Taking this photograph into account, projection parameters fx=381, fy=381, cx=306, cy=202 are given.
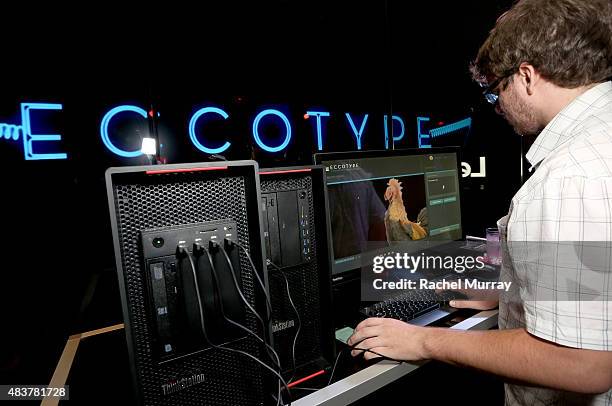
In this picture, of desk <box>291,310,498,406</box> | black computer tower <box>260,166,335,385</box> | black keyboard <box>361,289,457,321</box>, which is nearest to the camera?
desk <box>291,310,498,406</box>

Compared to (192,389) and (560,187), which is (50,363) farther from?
(560,187)

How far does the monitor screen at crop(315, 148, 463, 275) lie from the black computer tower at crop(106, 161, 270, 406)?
46 cm

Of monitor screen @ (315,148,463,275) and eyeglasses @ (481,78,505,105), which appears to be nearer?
eyeglasses @ (481,78,505,105)

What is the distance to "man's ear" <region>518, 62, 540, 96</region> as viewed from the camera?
2.81ft

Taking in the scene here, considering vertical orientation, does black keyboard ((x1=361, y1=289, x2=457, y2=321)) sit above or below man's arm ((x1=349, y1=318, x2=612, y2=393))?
below

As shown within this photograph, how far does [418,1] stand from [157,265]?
323 cm

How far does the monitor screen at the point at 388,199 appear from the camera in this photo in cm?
122

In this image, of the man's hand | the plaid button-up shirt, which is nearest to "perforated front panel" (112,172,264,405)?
the man's hand

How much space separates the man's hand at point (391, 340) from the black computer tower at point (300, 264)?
9cm

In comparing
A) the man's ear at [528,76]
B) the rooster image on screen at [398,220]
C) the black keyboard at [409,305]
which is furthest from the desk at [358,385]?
the man's ear at [528,76]

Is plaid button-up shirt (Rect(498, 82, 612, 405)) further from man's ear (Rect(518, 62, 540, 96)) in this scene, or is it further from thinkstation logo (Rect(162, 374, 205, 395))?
thinkstation logo (Rect(162, 374, 205, 395))

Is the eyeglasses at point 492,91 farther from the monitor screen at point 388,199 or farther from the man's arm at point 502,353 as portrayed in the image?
the man's arm at point 502,353

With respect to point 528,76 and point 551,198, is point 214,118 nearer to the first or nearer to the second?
point 528,76

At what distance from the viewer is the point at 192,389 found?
2.36ft
